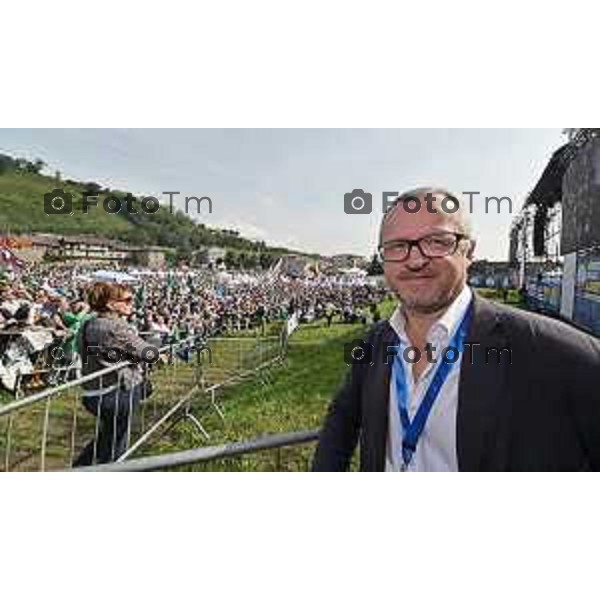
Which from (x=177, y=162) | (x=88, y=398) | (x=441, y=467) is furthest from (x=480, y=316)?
(x=88, y=398)

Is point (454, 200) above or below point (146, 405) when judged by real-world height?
above

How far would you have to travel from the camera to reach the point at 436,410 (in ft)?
3.84

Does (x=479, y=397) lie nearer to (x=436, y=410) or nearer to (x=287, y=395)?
Result: (x=436, y=410)

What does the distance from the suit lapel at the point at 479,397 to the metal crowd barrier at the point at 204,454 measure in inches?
18.6

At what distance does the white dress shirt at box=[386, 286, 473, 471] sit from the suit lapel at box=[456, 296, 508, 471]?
0.06 ft

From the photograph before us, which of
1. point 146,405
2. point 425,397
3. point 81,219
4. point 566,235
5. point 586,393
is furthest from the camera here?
point 566,235

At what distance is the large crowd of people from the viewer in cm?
221

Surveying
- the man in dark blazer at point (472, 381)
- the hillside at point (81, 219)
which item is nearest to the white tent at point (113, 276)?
the hillside at point (81, 219)

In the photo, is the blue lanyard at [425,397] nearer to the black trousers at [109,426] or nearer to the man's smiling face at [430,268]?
the man's smiling face at [430,268]

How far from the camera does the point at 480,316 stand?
47.1 inches

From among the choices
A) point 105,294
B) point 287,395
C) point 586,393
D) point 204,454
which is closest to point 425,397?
point 586,393

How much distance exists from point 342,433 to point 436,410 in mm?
213

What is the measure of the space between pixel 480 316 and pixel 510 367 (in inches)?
4.8

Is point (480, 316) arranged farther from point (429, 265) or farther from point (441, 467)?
point (441, 467)
